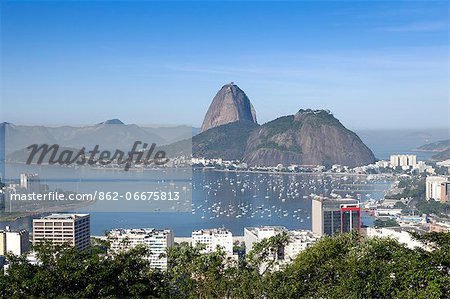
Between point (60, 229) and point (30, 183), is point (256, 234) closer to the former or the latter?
point (60, 229)

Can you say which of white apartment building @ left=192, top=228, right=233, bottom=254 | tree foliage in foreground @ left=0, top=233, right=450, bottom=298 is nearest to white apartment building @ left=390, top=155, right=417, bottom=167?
white apartment building @ left=192, top=228, right=233, bottom=254

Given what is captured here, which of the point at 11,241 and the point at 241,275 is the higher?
the point at 241,275

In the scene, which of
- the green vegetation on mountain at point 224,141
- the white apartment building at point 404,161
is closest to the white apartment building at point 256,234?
the white apartment building at point 404,161

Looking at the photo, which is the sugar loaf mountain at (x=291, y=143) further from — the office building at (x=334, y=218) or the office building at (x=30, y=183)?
the office building at (x=334, y=218)

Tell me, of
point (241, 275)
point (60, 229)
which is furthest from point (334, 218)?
point (241, 275)

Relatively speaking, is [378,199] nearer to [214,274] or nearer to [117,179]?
[117,179]

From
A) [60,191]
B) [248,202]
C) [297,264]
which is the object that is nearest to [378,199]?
[248,202]
